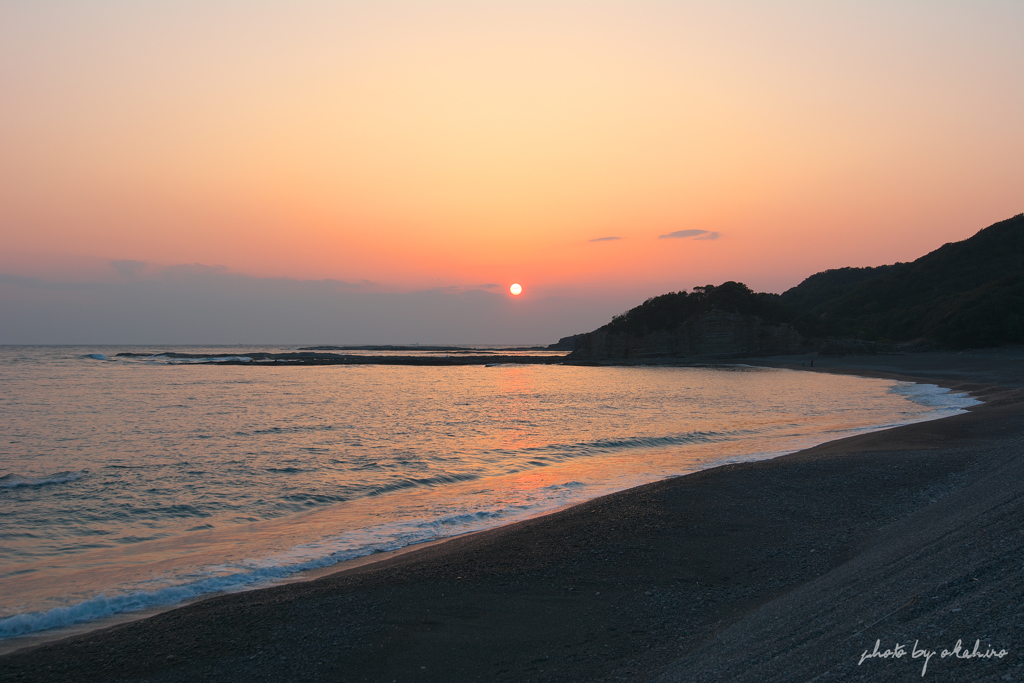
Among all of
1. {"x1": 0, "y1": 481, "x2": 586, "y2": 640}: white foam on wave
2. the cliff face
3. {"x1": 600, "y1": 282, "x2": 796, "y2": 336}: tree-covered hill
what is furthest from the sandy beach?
{"x1": 600, "y1": 282, "x2": 796, "y2": 336}: tree-covered hill

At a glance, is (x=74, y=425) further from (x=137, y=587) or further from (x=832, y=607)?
(x=832, y=607)

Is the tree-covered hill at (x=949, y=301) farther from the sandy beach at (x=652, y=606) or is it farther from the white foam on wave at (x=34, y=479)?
the white foam on wave at (x=34, y=479)

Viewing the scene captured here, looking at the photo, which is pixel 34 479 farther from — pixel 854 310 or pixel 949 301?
pixel 854 310

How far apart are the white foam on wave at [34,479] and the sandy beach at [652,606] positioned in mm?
9751

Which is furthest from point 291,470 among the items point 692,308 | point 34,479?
point 692,308

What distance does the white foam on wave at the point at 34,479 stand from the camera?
13.7 m

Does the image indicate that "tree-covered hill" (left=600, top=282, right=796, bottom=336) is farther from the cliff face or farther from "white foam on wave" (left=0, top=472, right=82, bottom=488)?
"white foam on wave" (left=0, top=472, right=82, bottom=488)

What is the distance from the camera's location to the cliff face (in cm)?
9094

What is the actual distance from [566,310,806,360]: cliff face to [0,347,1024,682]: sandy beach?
86687mm

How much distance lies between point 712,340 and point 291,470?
287 ft

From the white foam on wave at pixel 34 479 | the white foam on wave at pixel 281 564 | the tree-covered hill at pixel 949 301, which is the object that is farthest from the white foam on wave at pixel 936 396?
the tree-covered hill at pixel 949 301

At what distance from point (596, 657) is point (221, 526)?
8.45 m

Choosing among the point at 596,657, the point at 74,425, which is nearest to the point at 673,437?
the point at 596,657

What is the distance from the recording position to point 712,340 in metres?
94.4
